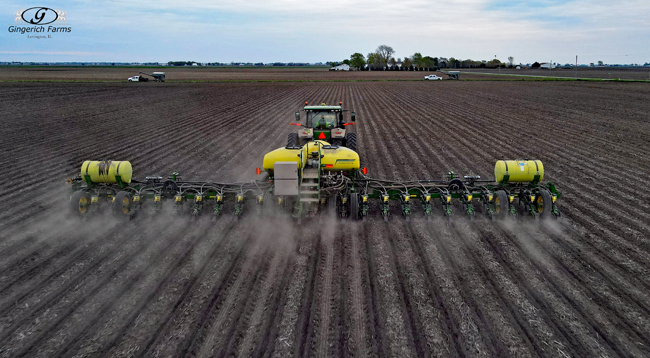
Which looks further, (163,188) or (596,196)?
(596,196)

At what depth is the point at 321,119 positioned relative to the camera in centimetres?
1284

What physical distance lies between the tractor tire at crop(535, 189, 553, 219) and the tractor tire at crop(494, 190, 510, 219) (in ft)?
2.53

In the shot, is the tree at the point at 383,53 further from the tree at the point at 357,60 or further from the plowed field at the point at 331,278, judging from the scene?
the plowed field at the point at 331,278

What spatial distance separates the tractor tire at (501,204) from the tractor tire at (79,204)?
9.40 m

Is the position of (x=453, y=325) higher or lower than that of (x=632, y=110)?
lower

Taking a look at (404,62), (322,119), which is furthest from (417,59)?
(322,119)

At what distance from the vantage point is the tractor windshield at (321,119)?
1280 cm

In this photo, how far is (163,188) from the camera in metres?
9.31

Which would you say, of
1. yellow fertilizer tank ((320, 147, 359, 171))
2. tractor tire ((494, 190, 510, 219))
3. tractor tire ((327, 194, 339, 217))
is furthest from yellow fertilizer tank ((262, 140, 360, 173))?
tractor tire ((494, 190, 510, 219))

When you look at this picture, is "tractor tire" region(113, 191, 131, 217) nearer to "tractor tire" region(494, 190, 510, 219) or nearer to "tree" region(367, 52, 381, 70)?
"tractor tire" region(494, 190, 510, 219)

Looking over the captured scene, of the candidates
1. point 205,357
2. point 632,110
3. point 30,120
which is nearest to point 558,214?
point 205,357

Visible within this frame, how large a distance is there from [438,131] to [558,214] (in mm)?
11367

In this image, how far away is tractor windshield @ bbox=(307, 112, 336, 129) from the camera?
12805 millimetres

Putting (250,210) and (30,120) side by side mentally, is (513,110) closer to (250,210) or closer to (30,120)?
(250,210)
